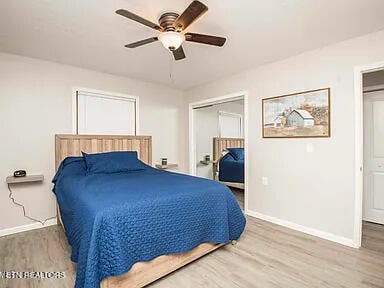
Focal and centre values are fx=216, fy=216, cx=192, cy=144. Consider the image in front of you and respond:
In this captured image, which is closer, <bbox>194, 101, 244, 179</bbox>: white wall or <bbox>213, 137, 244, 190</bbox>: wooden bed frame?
<bbox>194, 101, 244, 179</bbox>: white wall

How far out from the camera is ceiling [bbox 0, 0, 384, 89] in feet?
6.21

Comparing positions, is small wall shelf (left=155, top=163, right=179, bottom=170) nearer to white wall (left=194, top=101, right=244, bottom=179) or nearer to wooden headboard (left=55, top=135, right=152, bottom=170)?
wooden headboard (left=55, top=135, right=152, bottom=170)

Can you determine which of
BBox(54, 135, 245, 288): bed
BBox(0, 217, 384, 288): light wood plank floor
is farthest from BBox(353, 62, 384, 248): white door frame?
BBox(54, 135, 245, 288): bed

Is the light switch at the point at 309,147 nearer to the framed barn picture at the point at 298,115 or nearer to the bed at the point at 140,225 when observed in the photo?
the framed barn picture at the point at 298,115

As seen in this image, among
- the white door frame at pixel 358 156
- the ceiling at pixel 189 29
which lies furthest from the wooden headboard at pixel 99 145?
the white door frame at pixel 358 156

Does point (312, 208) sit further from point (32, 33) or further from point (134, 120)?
point (32, 33)

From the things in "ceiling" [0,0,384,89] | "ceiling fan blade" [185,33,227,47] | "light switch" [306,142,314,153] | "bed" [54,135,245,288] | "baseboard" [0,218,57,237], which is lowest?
"baseboard" [0,218,57,237]

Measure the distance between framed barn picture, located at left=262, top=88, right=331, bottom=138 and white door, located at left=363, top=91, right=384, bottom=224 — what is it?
3.81 feet

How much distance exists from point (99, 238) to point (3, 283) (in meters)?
1.15

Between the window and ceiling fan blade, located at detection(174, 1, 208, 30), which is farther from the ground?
ceiling fan blade, located at detection(174, 1, 208, 30)

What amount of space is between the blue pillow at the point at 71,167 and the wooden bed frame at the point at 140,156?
21 centimetres

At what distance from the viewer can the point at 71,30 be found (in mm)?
2299

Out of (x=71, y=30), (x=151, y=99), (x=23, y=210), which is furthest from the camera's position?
(x=151, y=99)

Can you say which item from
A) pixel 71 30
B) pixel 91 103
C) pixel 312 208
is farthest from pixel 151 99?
pixel 312 208
